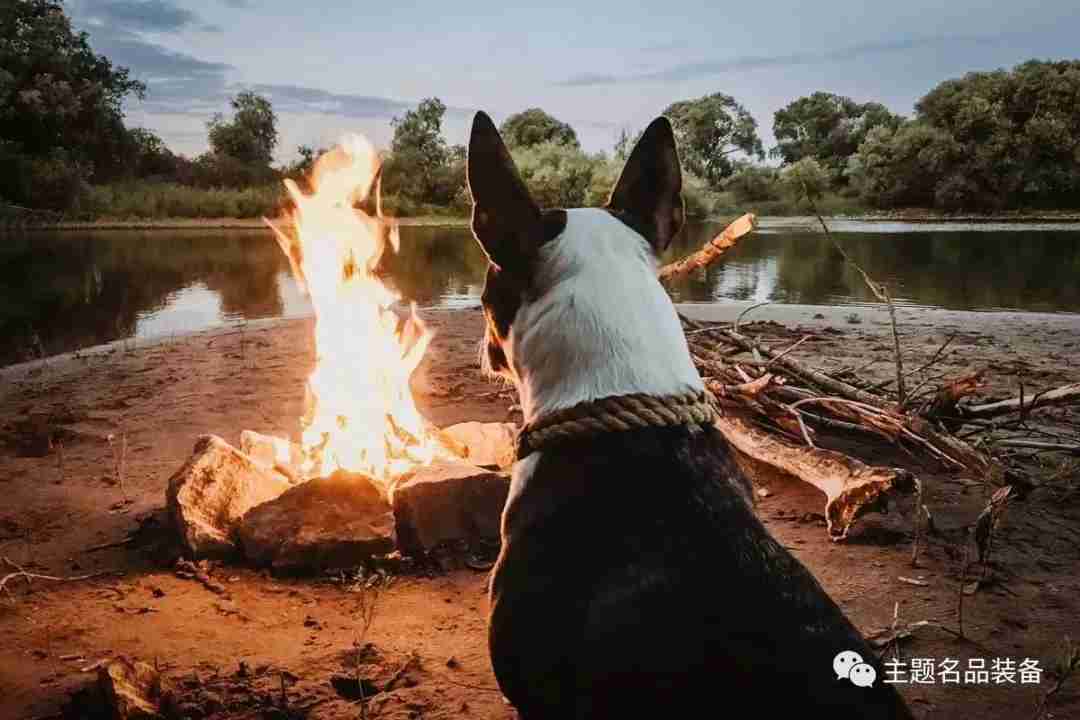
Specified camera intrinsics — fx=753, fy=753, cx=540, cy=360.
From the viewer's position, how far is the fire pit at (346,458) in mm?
4805

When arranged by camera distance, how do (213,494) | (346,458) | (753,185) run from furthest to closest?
(753,185) → (346,458) → (213,494)

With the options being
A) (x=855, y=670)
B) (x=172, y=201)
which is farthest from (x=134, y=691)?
(x=172, y=201)

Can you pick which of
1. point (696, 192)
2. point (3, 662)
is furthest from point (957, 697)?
point (696, 192)

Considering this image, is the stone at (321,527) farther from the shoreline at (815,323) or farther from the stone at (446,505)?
the shoreline at (815,323)

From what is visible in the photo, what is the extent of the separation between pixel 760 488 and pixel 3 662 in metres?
5.07

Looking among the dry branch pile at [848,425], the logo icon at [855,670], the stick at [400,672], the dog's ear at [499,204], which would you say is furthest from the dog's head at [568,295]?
the dry branch pile at [848,425]

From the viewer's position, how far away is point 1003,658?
3.80 meters

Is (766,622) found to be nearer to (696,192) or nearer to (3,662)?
(3,662)

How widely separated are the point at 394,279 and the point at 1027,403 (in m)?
22.4

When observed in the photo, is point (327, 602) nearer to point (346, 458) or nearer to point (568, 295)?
point (346, 458)

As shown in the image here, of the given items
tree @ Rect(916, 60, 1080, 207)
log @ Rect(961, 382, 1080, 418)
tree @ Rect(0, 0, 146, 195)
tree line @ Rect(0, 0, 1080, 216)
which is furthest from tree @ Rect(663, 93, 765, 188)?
log @ Rect(961, 382, 1080, 418)

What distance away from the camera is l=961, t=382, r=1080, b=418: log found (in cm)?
582

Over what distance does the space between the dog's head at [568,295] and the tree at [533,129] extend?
275ft

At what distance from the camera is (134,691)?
3.29 metres
